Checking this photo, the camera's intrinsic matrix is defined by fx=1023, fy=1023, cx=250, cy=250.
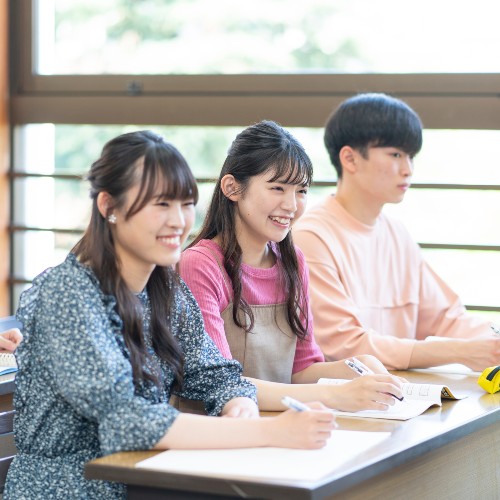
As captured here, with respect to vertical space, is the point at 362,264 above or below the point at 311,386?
above

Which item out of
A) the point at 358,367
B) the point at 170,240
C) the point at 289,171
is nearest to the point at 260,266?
the point at 289,171

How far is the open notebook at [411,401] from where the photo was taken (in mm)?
2076

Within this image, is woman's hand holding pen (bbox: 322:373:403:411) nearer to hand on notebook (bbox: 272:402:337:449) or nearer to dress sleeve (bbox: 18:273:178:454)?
hand on notebook (bbox: 272:402:337:449)

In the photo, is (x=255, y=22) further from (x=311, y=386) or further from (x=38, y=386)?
(x=38, y=386)

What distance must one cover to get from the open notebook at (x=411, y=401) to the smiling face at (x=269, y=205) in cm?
37

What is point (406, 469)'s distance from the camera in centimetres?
199

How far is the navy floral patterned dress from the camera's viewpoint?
1724 millimetres

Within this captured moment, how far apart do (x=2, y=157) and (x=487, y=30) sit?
231 centimetres

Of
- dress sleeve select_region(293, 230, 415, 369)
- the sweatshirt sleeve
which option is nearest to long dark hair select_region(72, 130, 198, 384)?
dress sleeve select_region(293, 230, 415, 369)

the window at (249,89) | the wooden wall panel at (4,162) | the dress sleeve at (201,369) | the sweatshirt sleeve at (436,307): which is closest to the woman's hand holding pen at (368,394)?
the dress sleeve at (201,369)

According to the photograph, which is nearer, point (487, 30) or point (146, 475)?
point (146, 475)

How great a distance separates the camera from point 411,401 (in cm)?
220

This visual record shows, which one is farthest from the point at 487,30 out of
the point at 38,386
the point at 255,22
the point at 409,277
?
the point at 38,386

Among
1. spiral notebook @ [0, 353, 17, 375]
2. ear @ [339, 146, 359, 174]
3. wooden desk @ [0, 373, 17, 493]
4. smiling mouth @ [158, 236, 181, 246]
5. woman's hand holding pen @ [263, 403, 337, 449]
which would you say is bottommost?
wooden desk @ [0, 373, 17, 493]
